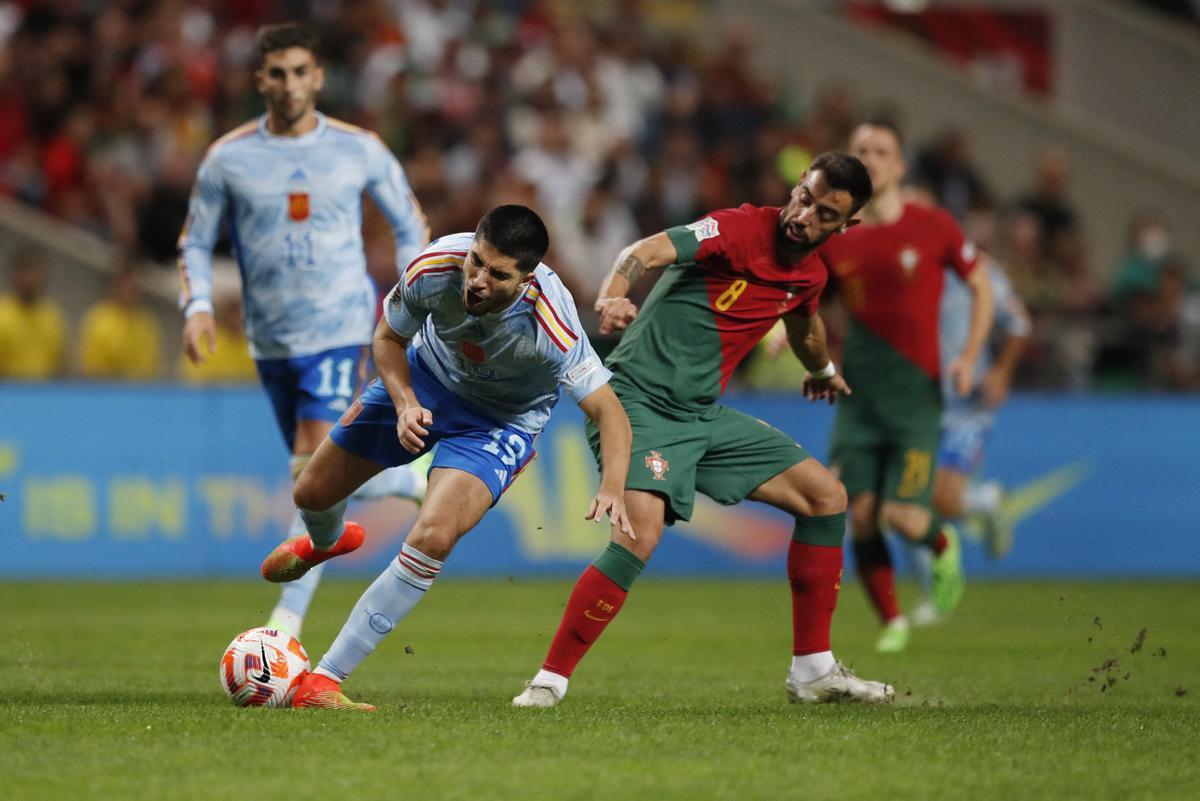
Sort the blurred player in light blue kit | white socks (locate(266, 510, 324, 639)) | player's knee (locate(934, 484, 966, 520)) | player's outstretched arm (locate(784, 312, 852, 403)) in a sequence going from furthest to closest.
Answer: player's knee (locate(934, 484, 966, 520)), the blurred player in light blue kit, white socks (locate(266, 510, 324, 639)), player's outstretched arm (locate(784, 312, 852, 403))

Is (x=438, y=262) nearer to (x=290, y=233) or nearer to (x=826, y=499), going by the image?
(x=826, y=499)

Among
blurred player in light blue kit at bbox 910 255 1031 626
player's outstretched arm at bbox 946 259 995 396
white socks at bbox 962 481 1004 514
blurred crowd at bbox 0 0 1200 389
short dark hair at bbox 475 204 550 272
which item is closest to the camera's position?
short dark hair at bbox 475 204 550 272

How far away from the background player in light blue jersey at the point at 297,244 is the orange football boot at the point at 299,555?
1.19m

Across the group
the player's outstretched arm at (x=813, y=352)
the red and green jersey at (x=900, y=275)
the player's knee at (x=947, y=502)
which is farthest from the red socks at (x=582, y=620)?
the player's knee at (x=947, y=502)

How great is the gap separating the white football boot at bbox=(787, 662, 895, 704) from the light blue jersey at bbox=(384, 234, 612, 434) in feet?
5.48

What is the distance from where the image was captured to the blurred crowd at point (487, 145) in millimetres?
16578

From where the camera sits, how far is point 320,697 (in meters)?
6.78

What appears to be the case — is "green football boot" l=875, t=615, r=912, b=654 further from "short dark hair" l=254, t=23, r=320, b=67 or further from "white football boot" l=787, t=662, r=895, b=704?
"short dark hair" l=254, t=23, r=320, b=67

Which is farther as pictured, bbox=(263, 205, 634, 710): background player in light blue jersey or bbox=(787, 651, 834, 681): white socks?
bbox=(787, 651, 834, 681): white socks

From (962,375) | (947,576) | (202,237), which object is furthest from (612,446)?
(947,576)

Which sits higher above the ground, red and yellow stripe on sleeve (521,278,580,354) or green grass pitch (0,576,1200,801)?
red and yellow stripe on sleeve (521,278,580,354)

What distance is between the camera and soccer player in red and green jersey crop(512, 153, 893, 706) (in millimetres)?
7152

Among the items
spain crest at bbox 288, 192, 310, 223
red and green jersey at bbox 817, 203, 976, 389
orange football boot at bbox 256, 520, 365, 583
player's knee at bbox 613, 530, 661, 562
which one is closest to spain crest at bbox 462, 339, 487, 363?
player's knee at bbox 613, 530, 661, 562

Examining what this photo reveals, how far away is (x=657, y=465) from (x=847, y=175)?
54.4 inches
